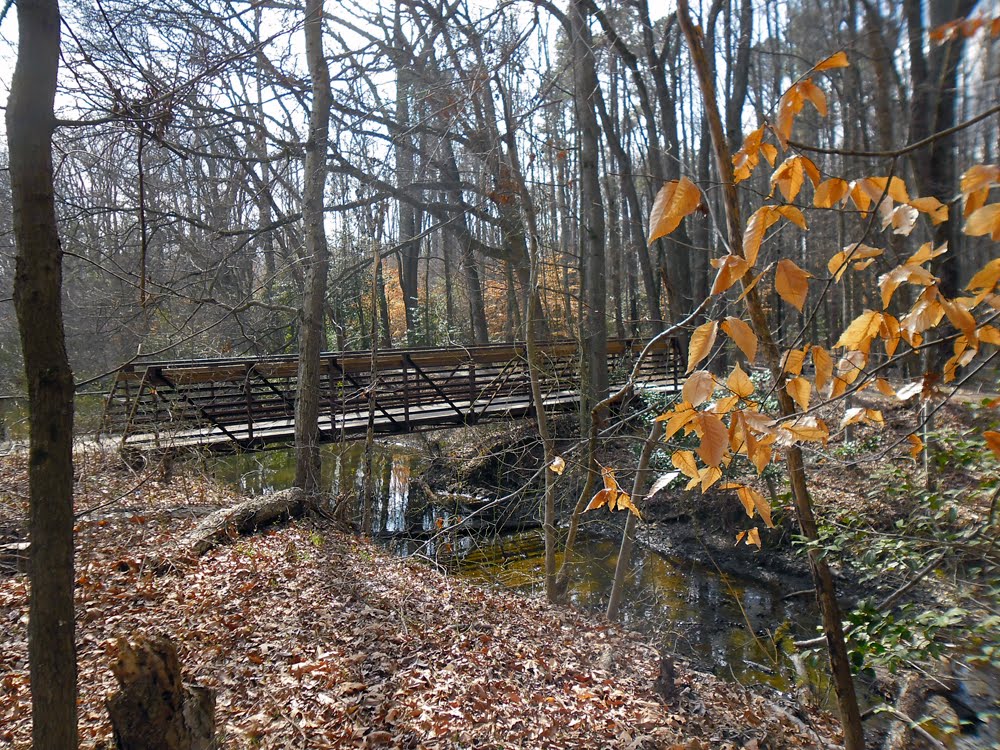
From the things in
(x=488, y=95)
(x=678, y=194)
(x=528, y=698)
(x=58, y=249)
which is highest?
(x=488, y=95)

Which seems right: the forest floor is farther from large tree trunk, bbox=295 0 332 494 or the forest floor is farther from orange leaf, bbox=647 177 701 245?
orange leaf, bbox=647 177 701 245

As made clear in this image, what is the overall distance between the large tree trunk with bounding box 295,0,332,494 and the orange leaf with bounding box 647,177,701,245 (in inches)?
302

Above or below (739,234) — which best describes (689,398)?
below

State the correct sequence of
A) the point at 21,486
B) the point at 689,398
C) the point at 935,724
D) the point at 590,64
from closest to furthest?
the point at 689,398, the point at 935,724, the point at 21,486, the point at 590,64

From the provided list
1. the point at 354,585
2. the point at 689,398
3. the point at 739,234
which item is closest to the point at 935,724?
the point at 739,234

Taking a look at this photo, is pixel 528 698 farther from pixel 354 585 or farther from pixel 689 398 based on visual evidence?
pixel 689 398

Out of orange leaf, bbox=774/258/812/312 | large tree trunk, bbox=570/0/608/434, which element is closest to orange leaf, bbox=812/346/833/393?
orange leaf, bbox=774/258/812/312

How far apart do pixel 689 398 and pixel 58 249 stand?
7.03ft

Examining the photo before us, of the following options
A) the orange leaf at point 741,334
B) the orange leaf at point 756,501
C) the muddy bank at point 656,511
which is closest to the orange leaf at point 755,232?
the orange leaf at point 741,334

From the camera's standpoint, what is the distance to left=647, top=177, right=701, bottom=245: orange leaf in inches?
51.8

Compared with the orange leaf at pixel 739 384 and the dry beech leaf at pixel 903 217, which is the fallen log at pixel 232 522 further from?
the dry beech leaf at pixel 903 217

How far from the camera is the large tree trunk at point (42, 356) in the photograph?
2.08 meters

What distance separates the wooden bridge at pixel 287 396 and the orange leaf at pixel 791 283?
6071 mm

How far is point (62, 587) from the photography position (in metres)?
2.12
